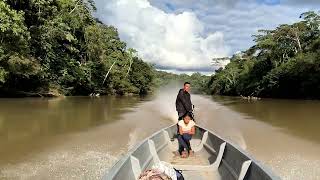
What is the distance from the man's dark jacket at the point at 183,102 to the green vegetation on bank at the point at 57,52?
21346mm

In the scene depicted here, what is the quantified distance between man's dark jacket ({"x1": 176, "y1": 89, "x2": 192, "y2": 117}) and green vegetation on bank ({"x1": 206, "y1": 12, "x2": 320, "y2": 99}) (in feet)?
132

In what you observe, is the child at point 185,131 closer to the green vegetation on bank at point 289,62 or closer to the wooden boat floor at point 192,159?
the wooden boat floor at point 192,159

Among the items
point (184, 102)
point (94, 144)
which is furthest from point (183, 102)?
point (94, 144)

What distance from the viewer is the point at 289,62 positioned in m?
55.7

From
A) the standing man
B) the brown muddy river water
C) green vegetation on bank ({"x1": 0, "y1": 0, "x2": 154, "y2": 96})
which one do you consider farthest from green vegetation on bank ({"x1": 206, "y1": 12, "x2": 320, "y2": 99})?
the standing man

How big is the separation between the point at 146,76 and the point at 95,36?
3393cm

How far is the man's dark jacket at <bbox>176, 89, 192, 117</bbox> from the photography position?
9.73 metres

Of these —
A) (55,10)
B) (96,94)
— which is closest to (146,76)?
(96,94)

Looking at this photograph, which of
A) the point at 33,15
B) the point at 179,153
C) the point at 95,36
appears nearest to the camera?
the point at 179,153

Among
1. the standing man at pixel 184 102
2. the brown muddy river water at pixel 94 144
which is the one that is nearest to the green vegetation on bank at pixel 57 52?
the brown muddy river water at pixel 94 144

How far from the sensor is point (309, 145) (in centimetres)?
1383

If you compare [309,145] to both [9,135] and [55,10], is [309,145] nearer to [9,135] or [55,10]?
[9,135]

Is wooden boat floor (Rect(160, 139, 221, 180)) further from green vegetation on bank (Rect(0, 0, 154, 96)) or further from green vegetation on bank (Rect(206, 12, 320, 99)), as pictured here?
green vegetation on bank (Rect(206, 12, 320, 99))

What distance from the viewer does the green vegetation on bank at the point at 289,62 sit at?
1969 inches
